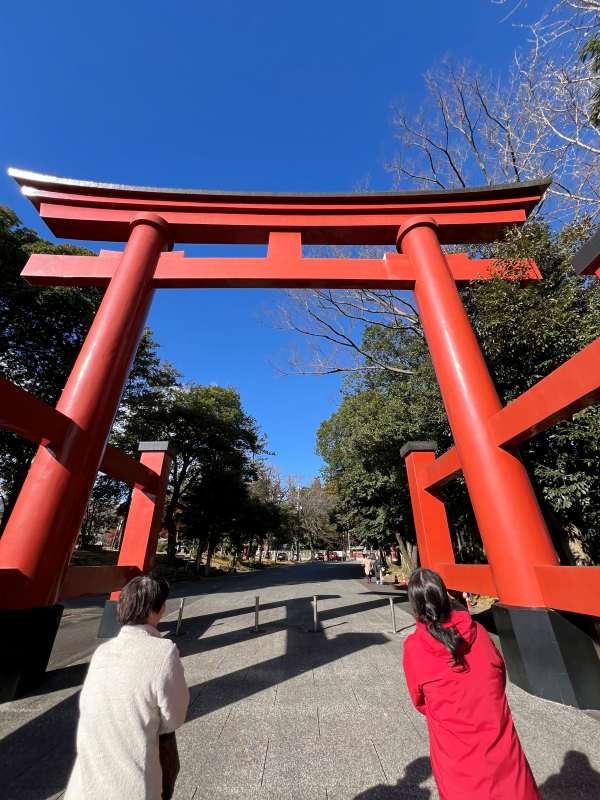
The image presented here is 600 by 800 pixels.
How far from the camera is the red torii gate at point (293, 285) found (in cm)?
350

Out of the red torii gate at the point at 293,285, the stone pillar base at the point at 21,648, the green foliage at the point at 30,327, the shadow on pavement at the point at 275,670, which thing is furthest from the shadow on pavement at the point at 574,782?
the green foliage at the point at 30,327

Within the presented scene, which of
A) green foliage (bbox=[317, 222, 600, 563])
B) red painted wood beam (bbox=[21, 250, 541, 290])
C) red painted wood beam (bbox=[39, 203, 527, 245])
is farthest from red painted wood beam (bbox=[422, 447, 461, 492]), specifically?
red painted wood beam (bbox=[39, 203, 527, 245])

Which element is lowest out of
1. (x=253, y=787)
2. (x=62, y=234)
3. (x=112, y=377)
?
(x=253, y=787)

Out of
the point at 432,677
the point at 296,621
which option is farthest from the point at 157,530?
the point at 432,677

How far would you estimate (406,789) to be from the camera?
2141 mm

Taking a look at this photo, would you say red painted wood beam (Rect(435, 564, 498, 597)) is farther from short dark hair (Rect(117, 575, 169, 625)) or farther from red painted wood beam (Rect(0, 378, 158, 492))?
red painted wood beam (Rect(0, 378, 158, 492))

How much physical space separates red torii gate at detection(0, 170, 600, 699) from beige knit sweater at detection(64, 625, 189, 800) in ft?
9.17

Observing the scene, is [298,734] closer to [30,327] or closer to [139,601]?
[139,601]

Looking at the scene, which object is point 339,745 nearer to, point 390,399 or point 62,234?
point 62,234

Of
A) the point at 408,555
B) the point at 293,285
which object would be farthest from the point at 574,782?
the point at 408,555

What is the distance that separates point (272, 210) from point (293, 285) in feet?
4.96

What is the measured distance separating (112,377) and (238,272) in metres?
2.55

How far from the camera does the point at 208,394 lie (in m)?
22.1

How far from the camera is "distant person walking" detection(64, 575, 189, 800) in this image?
1.24 m
